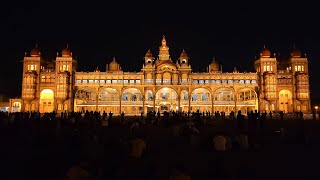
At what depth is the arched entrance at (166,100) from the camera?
67.6 m

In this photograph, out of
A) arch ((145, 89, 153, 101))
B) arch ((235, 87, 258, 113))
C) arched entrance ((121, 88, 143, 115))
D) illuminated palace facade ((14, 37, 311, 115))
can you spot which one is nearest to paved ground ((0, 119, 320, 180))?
illuminated palace facade ((14, 37, 311, 115))

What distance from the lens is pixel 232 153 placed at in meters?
13.4

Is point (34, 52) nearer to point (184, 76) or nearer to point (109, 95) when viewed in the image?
point (109, 95)

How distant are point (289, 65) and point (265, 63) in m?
6.55

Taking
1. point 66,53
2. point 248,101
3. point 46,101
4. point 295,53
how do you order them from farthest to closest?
1. point 295,53
2. point 248,101
3. point 66,53
4. point 46,101

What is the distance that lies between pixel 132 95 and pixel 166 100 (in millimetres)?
8279

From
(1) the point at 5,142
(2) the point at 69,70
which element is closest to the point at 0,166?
(1) the point at 5,142

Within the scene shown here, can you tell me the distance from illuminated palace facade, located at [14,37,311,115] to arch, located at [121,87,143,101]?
172 cm

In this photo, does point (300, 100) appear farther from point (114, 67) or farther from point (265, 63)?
point (114, 67)

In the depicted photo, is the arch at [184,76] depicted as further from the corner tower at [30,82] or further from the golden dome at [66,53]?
the corner tower at [30,82]

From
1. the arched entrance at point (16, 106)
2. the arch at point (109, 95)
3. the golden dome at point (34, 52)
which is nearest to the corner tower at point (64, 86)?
the golden dome at point (34, 52)

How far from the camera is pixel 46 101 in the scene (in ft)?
220

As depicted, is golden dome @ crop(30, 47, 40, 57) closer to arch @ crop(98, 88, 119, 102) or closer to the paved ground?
arch @ crop(98, 88, 119, 102)

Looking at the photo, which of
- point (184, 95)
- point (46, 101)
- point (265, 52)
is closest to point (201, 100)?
point (184, 95)
